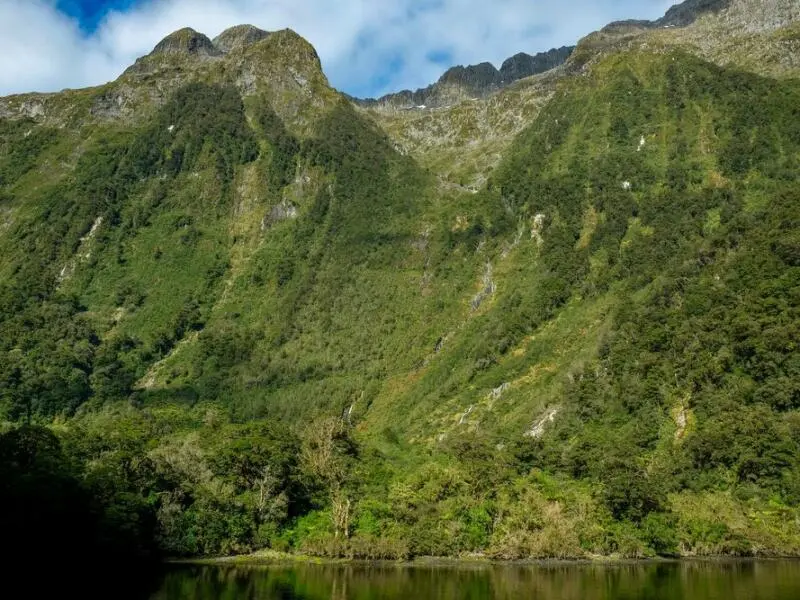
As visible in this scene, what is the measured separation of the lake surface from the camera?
63.2 meters

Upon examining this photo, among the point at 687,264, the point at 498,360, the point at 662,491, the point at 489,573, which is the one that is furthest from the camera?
the point at 498,360

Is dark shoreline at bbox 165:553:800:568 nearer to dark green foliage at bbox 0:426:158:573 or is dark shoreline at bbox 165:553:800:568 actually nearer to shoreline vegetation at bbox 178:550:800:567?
shoreline vegetation at bbox 178:550:800:567

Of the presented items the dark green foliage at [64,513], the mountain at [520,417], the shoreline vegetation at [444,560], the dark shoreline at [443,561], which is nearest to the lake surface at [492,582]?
the dark shoreline at [443,561]

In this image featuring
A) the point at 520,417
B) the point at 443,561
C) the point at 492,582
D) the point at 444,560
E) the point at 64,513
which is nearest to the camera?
the point at 64,513

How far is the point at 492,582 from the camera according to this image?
7375cm

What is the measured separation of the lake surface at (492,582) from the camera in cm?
6319

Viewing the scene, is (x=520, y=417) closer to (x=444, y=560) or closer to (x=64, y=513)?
(x=444, y=560)

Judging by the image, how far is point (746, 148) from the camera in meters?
191

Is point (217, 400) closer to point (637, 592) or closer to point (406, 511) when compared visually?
point (406, 511)

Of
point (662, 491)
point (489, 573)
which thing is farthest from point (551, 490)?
point (489, 573)

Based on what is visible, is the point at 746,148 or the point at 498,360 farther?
the point at 746,148

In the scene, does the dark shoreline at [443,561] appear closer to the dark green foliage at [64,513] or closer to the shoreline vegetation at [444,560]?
the shoreline vegetation at [444,560]

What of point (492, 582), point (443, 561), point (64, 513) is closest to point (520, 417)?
point (443, 561)

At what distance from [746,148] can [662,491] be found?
122 m
